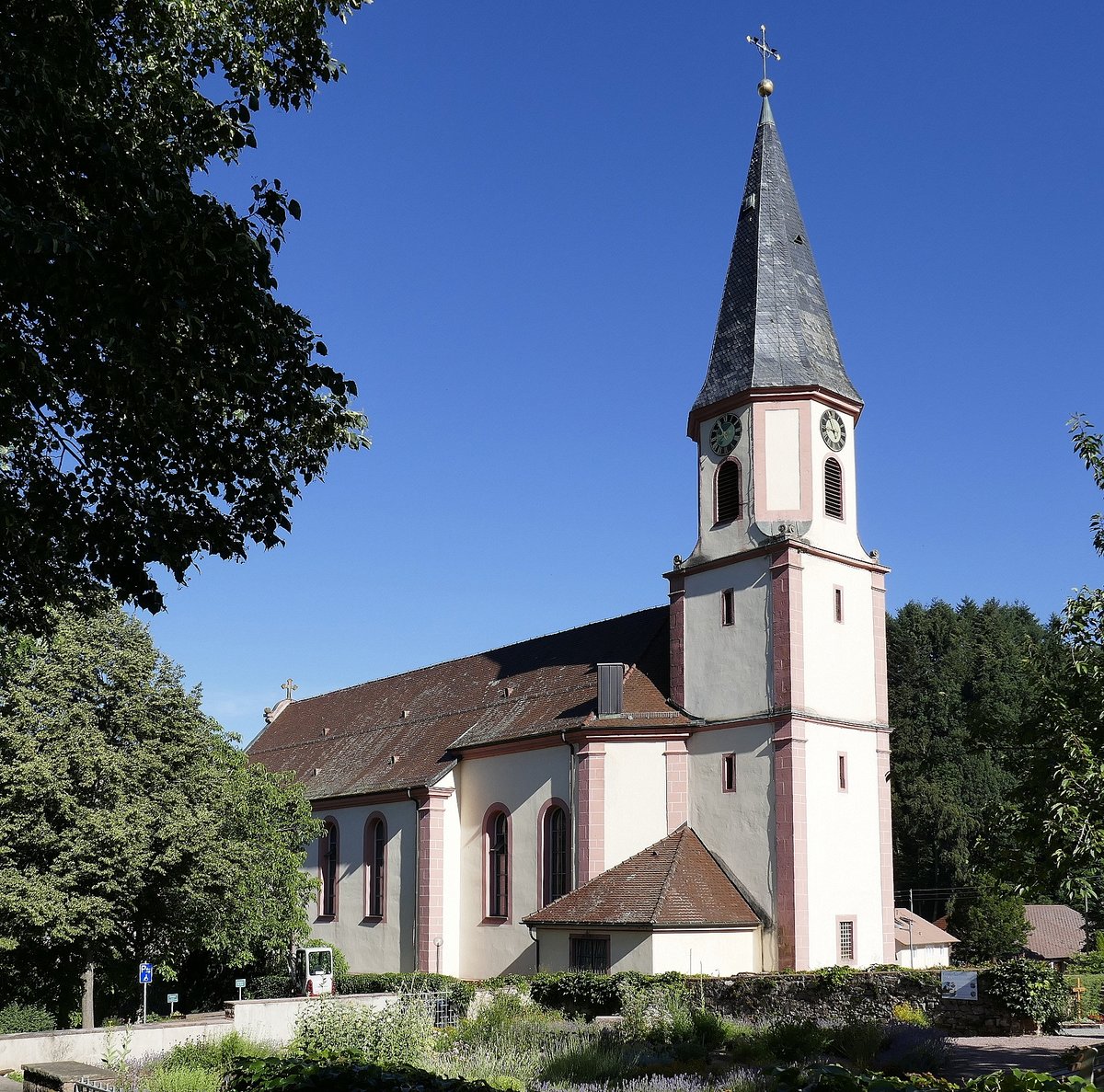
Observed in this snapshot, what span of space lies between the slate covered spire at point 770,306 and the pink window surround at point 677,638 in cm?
450

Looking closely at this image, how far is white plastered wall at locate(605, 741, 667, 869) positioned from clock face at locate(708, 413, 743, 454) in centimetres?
735

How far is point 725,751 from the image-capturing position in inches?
1165

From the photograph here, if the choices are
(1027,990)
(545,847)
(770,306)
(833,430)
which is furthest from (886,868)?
(770,306)

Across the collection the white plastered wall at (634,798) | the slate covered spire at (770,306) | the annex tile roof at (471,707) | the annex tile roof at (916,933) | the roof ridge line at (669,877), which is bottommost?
the annex tile roof at (916,933)

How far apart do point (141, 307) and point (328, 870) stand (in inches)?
1329

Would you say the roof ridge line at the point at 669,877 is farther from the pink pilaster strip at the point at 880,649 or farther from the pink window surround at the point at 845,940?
the pink pilaster strip at the point at 880,649

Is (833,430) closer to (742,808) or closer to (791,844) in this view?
(742,808)

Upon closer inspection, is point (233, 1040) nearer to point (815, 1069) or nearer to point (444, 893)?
point (815, 1069)

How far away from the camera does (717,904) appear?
90.9ft

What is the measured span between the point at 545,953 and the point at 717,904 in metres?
4.53

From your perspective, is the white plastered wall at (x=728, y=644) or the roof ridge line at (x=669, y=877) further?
the white plastered wall at (x=728, y=644)

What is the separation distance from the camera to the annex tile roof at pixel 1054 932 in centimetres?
5581

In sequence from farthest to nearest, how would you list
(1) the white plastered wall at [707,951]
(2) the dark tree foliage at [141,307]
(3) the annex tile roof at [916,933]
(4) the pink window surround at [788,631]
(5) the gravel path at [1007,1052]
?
1. (3) the annex tile roof at [916,933]
2. (4) the pink window surround at [788,631]
3. (1) the white plastered wall at [707,951]
4. (5) the gravel path at [1007,1052]
5. (2) the dark tree foliage at [141,307]

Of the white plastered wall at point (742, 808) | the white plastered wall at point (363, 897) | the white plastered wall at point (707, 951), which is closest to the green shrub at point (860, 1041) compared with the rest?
the white plastered wall at point (707, 951)
